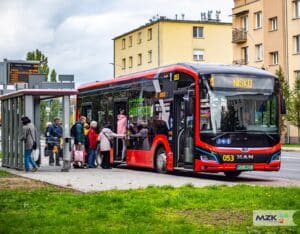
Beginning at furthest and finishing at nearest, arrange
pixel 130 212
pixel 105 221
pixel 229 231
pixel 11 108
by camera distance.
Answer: pixel 11 108 < pixel 130 212 < pixel 105 221 < pixel 229 231

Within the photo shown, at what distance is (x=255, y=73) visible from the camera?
2103 centimetres

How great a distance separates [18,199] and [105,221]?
341 centimetres

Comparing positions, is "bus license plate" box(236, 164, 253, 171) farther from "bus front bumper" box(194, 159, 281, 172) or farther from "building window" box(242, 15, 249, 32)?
"building window" box(242, 15, 249, 32)

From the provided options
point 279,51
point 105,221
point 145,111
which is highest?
point 279,51

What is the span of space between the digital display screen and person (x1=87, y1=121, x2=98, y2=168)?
757cm

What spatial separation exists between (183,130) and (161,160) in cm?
178

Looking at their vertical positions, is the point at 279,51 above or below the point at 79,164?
above

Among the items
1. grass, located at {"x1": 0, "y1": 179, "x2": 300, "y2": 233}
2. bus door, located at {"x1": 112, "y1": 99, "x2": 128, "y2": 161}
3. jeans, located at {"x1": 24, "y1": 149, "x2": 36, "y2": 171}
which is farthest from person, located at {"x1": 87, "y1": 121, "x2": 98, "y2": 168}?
grass, located at {"x1": 0, "y1": 179, "x2": 300, "y2": 233}

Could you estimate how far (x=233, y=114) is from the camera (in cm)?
2019

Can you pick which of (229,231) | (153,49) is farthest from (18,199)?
(153,49)

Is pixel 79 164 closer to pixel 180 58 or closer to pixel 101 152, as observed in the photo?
pixel 101 152

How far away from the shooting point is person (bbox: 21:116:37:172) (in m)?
22.8

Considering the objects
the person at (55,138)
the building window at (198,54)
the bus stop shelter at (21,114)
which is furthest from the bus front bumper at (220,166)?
the building window at (198,54)

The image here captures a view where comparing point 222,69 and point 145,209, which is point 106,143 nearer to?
point 222,69
